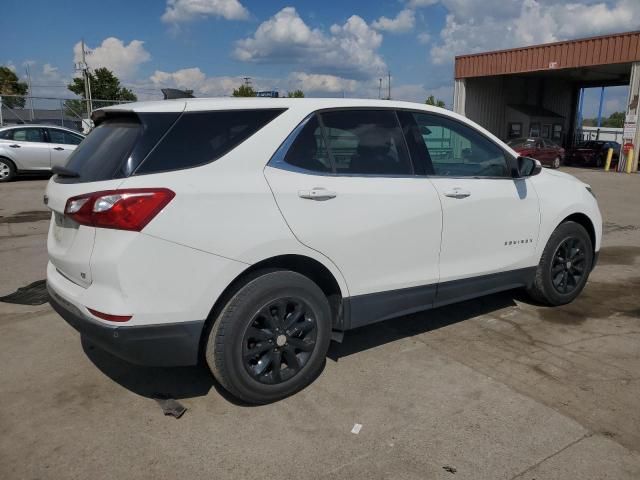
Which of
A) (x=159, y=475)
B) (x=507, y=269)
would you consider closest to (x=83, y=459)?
(x=159, y=475)

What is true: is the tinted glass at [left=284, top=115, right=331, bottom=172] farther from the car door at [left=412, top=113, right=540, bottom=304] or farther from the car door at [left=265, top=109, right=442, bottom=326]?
the car door at [left=412, top=113, right=540, bottom=304]

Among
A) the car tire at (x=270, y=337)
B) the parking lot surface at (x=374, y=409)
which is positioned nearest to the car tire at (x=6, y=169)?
the parking lot surface at (x=374, y=409)

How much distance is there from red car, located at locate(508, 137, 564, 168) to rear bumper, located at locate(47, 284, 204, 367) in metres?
23.3

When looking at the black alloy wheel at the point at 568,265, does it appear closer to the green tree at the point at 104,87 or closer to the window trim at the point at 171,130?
the window trim at the point at 171,130

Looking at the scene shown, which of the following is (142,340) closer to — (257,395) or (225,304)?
(225,304)

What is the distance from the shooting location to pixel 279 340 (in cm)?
316

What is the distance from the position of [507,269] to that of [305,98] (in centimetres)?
219

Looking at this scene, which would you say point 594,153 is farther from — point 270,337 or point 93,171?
point 93,171

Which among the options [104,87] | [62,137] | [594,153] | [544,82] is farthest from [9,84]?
[594,153]

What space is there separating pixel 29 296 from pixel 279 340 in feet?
10.7

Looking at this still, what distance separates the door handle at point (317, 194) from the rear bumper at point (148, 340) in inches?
36.4

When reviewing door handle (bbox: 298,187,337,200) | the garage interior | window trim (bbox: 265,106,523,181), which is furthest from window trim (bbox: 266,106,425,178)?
the garage interior

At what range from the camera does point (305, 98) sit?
135 inches

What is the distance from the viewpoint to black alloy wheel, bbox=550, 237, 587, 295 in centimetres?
476
